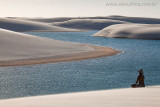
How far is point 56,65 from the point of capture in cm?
3581

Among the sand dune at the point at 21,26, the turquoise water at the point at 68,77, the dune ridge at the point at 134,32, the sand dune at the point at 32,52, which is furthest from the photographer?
the sand dune at the point at 21,26

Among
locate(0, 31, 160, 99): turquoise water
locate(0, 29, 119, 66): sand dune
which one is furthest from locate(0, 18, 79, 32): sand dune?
locate(0, 31, 160, 99): turquoise water

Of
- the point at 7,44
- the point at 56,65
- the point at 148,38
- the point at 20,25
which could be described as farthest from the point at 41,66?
the point at 20,25

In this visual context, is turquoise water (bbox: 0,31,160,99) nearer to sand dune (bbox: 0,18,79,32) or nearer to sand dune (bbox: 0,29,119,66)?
sand dune (bbox: 0,29,119,66)

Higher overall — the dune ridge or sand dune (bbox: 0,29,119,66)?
sand dune (bbox: 0,29,119,66)

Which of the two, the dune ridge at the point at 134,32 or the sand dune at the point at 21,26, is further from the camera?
the sand dune at the point at 21,26

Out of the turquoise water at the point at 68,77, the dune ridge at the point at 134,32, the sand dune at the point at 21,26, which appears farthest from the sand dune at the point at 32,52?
the sand dune at the point at 21,26

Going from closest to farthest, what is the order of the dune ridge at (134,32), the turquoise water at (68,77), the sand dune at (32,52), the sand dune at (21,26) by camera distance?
the turquoise water at (68,77), the sand dune at (32,52), the dune ridge at (134,32), the sand dune at (21,26)

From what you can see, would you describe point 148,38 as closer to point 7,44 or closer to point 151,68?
point 7,44

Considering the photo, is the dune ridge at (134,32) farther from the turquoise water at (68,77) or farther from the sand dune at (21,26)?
the turquoise water at (68,77)

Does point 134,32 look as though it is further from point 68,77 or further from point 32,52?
point 68,77

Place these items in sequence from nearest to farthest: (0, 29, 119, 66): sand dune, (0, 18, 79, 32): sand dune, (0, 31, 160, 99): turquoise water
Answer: (0, 31, 160, 99): turquoise water → (0, 29, 119, 66): sand dune → (0, 18, 79, 32): sand dune

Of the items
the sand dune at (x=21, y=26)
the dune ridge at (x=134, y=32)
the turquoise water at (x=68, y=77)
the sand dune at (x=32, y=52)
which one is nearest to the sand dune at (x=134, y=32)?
the dune ridge at (x=134, y=32)

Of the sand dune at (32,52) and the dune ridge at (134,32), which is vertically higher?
the sand dune at (32,52)
